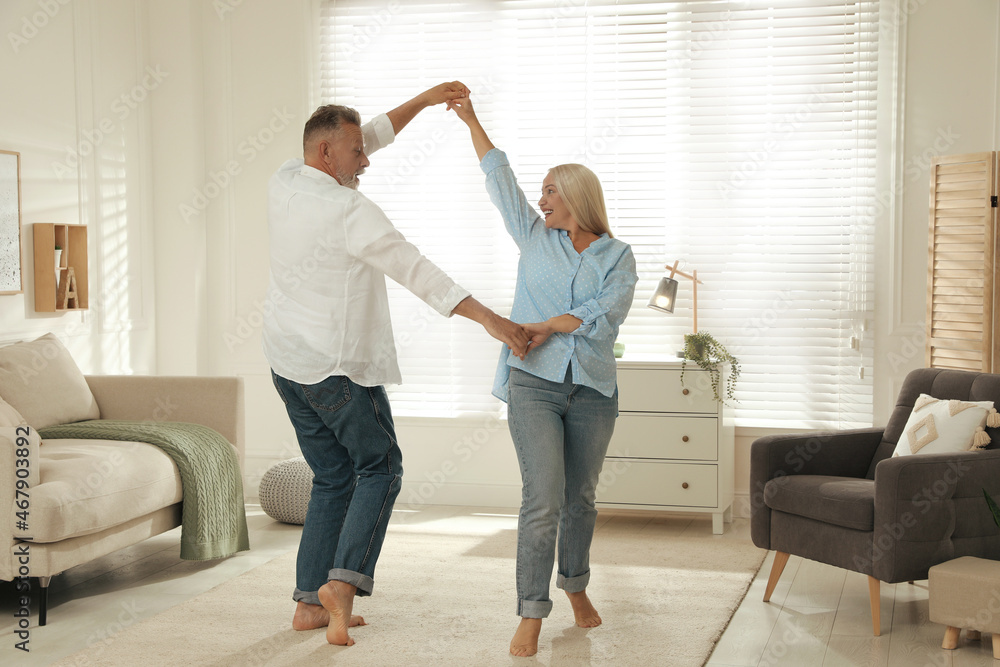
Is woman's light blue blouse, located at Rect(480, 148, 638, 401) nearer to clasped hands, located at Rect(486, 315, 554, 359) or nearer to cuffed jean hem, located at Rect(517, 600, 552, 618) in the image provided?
clasped hands, located at Rect(486, 315, 554, 359)

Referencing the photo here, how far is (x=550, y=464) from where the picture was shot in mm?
2658

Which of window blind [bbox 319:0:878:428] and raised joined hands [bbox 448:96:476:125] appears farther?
window blind [bbox 319:0:878:428]

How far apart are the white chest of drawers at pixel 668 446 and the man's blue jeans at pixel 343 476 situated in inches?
70.0

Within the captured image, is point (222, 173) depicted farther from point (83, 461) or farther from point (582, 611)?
point (582, 611)

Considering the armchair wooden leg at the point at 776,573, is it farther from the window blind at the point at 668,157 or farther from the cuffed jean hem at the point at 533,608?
the window blind at the point at 668,157

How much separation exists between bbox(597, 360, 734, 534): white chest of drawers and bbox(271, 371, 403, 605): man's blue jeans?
5.83ft

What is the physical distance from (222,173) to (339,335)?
2.80 meters

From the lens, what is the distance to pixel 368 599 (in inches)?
130

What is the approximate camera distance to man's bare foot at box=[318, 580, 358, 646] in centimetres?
280

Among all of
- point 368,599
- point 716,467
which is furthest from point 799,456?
point 368,599

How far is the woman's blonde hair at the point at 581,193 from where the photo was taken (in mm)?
2793

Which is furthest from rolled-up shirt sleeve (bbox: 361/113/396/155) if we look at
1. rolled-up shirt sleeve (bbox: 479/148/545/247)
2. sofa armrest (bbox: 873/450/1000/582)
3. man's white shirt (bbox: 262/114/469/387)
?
sofa armrest (bbox: 873/450/1000/582)

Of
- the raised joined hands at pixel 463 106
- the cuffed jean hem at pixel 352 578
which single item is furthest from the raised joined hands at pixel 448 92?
the cuffed jean hem at pixel 352 578

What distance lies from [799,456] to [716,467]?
101cm
